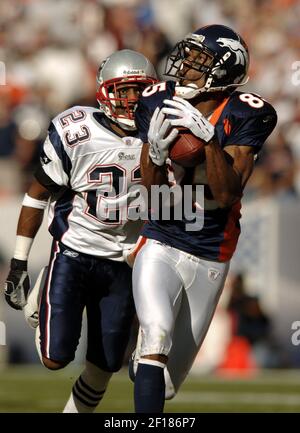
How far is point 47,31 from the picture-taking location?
40.3ft

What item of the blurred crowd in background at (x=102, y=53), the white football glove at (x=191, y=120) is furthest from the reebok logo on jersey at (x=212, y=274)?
the blurred crowd in background at (x=102, y=53)

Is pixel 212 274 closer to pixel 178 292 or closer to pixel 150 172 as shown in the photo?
pixel 178 292

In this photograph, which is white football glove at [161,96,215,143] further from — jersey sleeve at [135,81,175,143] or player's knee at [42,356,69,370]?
player's knee at [42,356,69,370]

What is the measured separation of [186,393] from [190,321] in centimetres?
339

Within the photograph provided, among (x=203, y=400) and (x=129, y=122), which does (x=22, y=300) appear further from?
(x=203, y=400)

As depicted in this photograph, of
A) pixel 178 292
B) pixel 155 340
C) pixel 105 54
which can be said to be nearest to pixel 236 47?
pixel 178 292

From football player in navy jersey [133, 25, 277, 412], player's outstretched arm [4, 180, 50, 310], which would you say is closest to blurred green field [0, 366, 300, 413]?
player's outstretched arm [4, 180, 50, 310]

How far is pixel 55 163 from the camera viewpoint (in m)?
5.27

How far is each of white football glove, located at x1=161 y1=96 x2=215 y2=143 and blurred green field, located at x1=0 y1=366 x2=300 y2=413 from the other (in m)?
2.85

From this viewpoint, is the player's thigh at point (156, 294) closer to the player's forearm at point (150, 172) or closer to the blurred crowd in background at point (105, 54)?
the player's forearm at point (150, 172)

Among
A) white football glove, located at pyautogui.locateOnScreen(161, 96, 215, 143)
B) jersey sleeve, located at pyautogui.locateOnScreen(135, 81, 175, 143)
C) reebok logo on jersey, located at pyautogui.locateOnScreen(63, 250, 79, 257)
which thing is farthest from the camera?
reebok logo on jersey, located at pyautogui.locateOnScreen(63, 250, 79, 257)

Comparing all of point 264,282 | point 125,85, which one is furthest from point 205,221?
point 264,282

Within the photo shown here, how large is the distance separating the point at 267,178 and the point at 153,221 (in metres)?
5.44

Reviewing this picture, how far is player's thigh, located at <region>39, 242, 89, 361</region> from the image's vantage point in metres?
5.14
